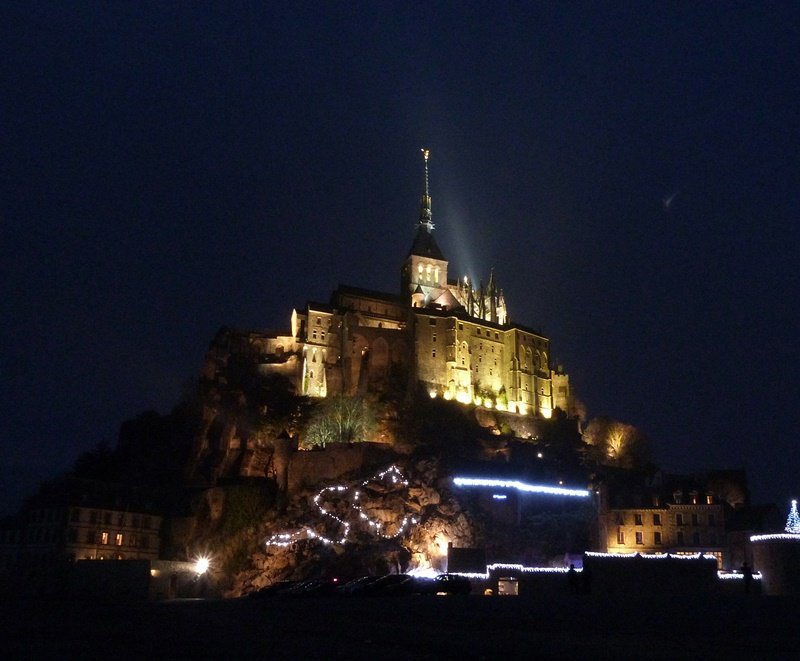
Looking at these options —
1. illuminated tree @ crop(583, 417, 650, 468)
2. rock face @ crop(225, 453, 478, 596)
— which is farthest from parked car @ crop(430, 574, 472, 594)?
illuminated tree @ crop(583, 417, 650, 468)

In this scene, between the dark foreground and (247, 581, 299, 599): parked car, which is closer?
the dark foreground

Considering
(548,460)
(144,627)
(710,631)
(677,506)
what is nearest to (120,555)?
(548,460)

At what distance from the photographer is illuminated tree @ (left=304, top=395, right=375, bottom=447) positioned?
227ft

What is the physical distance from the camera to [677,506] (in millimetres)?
61156

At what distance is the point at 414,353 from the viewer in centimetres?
8462

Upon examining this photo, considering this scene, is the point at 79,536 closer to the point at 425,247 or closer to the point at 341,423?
the point at 341,423

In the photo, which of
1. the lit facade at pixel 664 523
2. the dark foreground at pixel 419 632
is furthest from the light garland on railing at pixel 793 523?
the dark foreground at pixel 419 632

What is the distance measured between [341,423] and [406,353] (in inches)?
673

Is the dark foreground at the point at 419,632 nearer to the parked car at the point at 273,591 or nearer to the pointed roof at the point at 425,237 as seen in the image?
the parked car at the point at 273,591

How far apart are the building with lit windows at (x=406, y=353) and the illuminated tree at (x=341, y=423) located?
21.4 feet

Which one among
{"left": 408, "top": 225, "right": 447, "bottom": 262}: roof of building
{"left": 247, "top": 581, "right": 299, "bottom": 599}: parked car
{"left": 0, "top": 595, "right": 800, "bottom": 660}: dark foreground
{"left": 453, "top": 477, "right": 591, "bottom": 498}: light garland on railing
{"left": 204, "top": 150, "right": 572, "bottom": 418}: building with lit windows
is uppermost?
{"left": 408, "top": 225, "right": 447, "bottom": 262}: roof of building

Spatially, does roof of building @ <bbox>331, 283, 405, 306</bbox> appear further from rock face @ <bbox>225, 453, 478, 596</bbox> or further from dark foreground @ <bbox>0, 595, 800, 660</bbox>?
dark foreground @ <bbox>0, 595, 800, 660</bbox>

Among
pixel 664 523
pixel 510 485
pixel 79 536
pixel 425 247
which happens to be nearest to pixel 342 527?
pixel 510 485

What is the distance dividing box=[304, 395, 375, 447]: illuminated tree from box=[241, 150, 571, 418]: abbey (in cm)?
594
